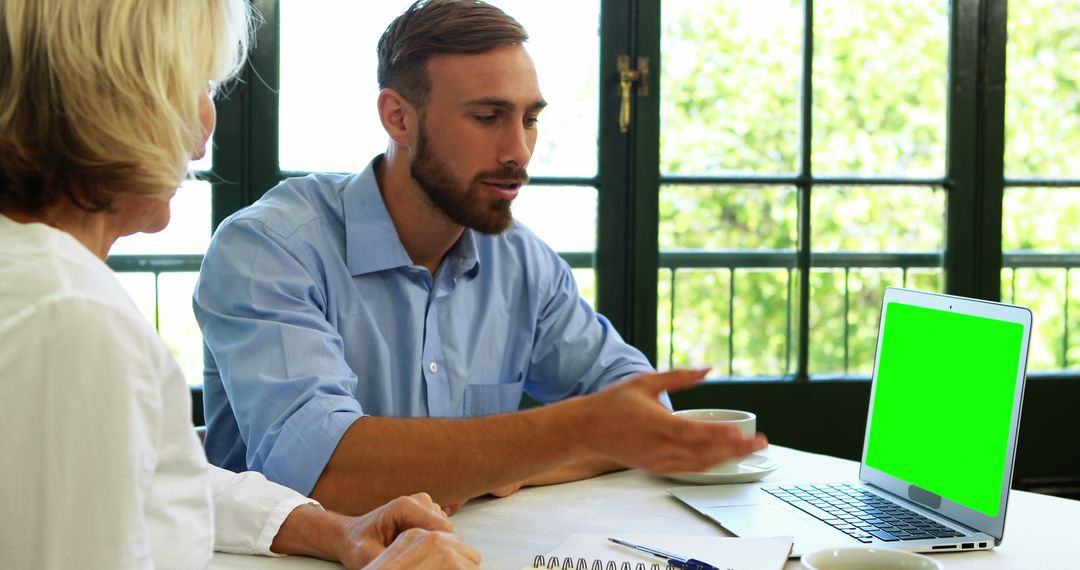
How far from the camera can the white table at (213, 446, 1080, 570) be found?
110cm

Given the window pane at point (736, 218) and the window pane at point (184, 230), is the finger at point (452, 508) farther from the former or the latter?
the window pane at point (736, 218)

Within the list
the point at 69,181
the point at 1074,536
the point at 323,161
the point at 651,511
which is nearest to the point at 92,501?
the point at 69,181

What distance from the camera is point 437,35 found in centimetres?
174

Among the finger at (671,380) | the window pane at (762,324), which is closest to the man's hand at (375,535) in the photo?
the finger at (671,380)

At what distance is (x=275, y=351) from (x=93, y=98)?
2.23ft

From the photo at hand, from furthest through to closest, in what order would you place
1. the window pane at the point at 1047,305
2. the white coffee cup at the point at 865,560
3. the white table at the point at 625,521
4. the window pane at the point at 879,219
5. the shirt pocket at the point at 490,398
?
1. the window pane at the point at 1047,305
2. the window pane at the point at 879,219
3. the shirt pocket at the point at 490,398
4. the white table at the point at 625,521
5. the white coffee cup at the point at 865,560

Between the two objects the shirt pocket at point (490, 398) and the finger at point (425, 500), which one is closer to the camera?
the finger at point (425, 500)

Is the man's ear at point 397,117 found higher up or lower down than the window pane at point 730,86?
lower down

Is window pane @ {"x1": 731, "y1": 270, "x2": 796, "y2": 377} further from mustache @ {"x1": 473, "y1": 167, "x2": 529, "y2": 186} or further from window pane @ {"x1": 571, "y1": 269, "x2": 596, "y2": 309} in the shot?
mustache @ {"x1": 473, "y1": 167, "x2": 529, "y2": 186}

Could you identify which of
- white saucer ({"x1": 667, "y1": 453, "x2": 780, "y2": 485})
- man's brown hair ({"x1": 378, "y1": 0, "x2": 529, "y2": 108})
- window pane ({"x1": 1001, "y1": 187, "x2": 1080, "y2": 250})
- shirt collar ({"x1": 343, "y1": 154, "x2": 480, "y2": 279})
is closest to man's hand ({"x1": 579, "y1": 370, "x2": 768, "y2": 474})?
white saucer ({"x1": 667, "y1": 453, "x2": 780, "y2": 485})

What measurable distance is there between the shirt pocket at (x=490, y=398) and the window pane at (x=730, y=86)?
1.12m

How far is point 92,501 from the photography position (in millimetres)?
658

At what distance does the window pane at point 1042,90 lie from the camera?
2.97 meters

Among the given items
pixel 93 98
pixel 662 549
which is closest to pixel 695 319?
pixel 662 549
